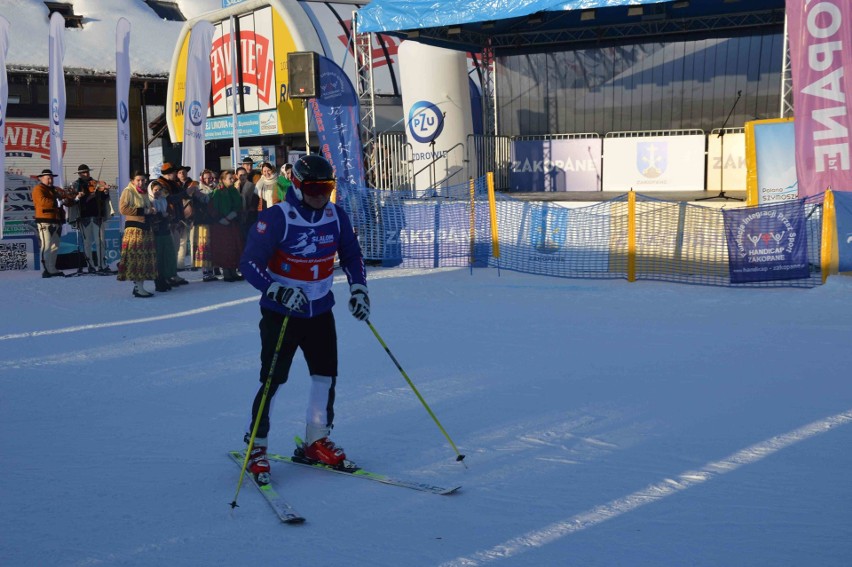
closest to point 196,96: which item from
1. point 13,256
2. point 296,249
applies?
point 13,256

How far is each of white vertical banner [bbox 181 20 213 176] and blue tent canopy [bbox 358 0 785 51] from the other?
321 centimetres

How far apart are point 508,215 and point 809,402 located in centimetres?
745

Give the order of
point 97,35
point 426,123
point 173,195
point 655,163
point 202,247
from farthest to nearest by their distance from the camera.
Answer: point 97,35 < point 426,123 < point 655,163 < point 202,247 < point 173,195

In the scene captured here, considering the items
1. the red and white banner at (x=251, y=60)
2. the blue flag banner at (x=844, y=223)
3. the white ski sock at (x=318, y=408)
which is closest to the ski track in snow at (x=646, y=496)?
the white ski sock at (x=318, y=408)

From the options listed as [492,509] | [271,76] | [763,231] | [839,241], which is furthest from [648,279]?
[271,76]

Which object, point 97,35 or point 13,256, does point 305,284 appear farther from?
point 97,35

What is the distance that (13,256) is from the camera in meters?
14.1

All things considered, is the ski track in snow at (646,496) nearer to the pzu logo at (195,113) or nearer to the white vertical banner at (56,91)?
the pzu logo at (195,113)

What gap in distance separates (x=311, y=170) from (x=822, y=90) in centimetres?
813

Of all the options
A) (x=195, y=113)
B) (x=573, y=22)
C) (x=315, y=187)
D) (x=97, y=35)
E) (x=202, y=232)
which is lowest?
(x=202, y=232)

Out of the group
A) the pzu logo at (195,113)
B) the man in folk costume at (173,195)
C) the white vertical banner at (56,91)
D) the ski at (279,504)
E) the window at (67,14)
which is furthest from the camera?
the window at (67,14)

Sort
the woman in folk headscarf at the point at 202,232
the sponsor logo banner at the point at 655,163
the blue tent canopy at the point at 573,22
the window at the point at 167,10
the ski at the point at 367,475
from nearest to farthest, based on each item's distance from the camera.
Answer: the ski at the point at 367,475 < the woman in folk headscarf at the point at 202,232 < the blue tent canopy at the point at 573,22 < the sponsor logo banner at the point at 655,163 < the window at the point at 167,10

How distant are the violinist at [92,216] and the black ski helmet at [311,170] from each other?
10.3 m

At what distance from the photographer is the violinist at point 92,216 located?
13.5 m
